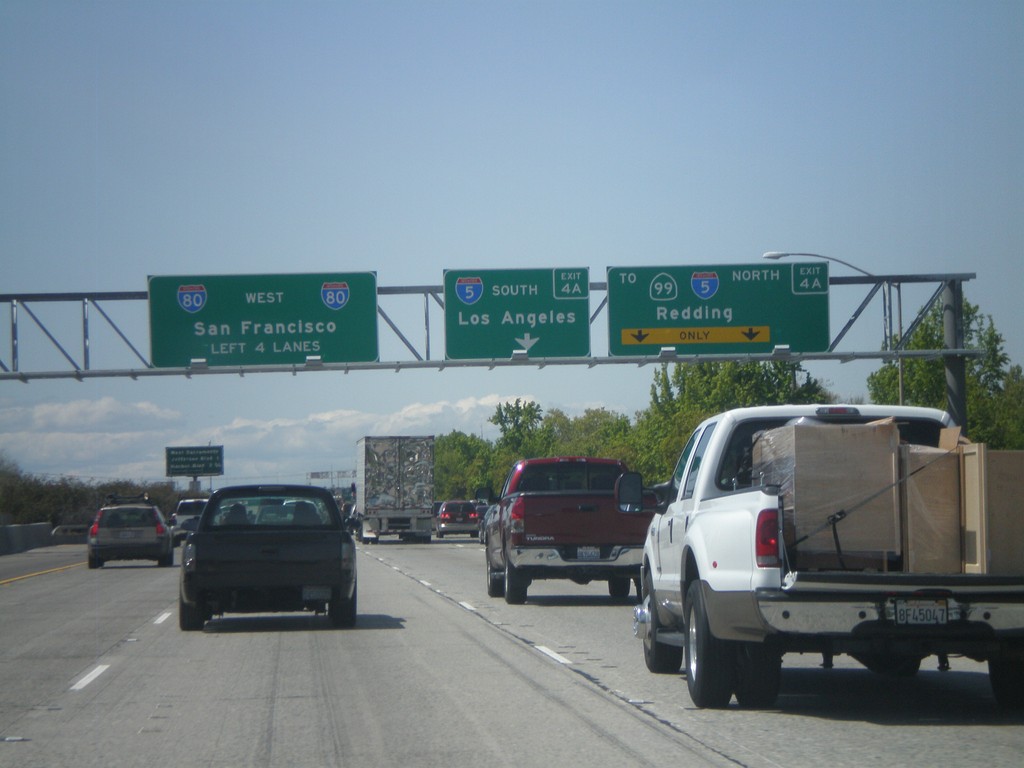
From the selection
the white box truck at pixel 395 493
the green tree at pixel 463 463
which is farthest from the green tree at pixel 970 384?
the green tree at pixel 463 463

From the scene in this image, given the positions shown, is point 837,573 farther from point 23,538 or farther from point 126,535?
point 23,538

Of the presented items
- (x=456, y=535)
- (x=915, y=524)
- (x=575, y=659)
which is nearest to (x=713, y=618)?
(x=915, y=524)

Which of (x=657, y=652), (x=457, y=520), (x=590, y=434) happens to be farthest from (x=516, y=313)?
(x=590, y=434)

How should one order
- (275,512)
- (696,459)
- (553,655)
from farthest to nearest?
(275,512) < (553,655) < (696,459)

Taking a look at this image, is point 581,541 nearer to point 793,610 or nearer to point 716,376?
point 793,610

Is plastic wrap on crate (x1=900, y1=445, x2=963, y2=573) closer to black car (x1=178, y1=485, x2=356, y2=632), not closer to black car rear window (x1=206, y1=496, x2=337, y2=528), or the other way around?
black car (x1=178, y1=485, x2=356, y2=632)

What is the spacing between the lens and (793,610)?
911 centimetres

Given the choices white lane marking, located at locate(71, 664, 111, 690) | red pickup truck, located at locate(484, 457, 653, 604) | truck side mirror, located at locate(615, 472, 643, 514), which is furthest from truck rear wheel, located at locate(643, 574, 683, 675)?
red pickup truck, located at locate(484, 457, 653, 604)

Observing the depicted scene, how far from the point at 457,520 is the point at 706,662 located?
2348 inches

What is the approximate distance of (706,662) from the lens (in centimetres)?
1012

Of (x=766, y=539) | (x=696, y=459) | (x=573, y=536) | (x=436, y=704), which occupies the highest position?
(x=696, y=459)

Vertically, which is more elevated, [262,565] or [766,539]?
[766,539]

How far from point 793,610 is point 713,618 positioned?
0.73 meters

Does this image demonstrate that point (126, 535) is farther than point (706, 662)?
Yes
